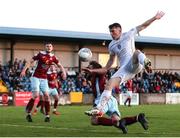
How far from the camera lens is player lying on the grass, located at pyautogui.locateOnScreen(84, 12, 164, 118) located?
12.6 meters

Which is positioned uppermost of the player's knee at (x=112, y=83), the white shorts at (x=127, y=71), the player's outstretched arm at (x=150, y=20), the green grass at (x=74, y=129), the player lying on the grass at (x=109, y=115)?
the player's outstretched arm at (x=150, y=20)

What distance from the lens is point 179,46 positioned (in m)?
63.7

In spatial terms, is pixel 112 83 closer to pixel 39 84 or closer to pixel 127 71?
pixel 127 71

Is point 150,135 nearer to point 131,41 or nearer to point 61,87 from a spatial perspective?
point 131,41

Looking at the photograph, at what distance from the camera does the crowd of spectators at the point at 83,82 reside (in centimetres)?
4301

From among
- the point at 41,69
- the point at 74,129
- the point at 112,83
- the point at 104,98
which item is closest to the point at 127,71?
the point at 112,83

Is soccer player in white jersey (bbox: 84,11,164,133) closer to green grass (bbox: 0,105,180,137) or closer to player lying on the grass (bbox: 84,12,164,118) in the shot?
player lying on the grass (bbox: 84,12,164,118)

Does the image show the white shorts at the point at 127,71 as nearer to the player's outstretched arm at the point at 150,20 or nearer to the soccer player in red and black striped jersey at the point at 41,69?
the player's outstretched arm at the point at 150,20

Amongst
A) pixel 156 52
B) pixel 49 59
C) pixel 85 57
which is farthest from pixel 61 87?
pixel 85 57

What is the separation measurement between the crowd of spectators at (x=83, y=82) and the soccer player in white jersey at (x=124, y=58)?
23563 mm

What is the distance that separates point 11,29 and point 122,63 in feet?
122

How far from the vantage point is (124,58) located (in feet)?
42.5

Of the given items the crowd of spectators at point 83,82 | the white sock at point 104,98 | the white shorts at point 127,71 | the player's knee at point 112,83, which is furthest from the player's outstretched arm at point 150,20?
the crowd of spectators at point 83,82

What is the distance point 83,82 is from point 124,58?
32.1 meters
